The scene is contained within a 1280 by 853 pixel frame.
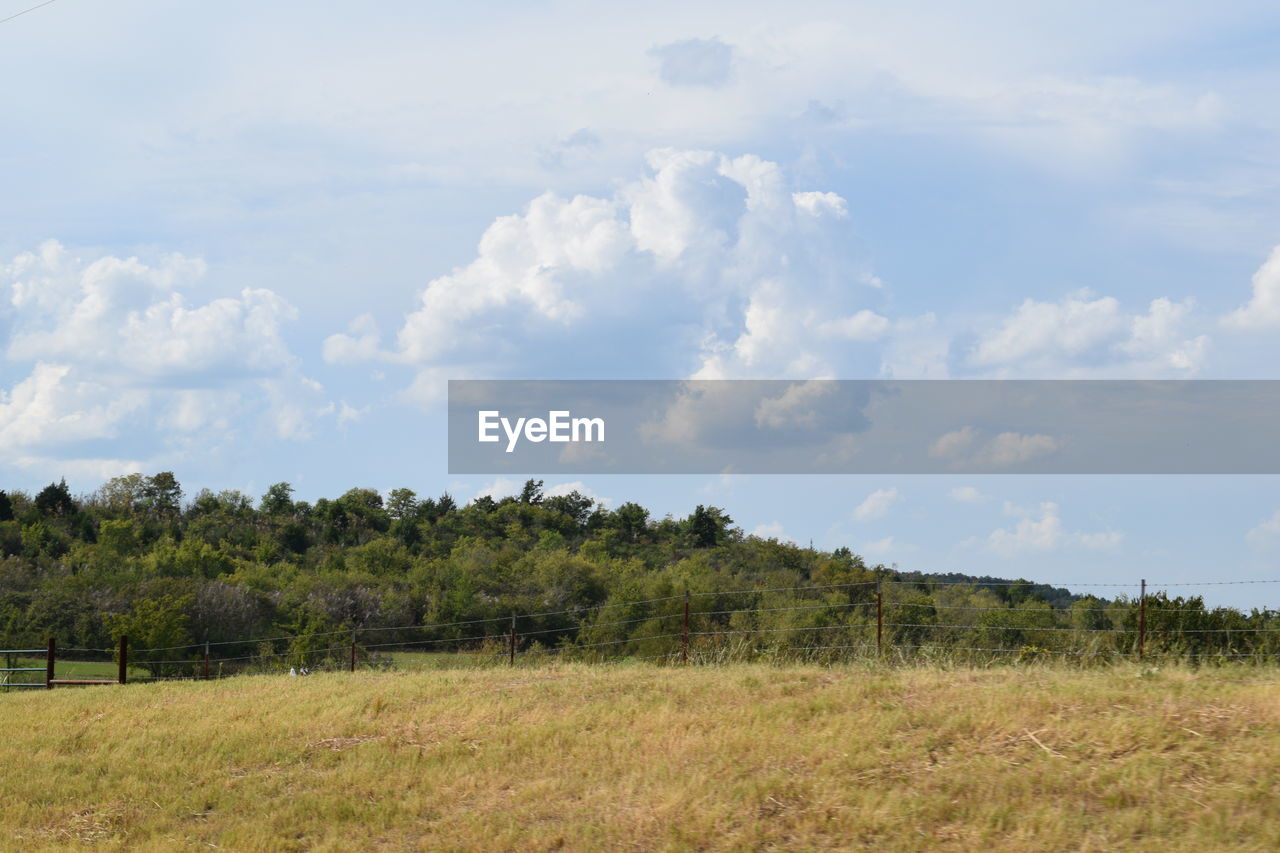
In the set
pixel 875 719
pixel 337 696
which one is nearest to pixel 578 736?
pixel 875 719

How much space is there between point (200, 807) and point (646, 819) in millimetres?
5240

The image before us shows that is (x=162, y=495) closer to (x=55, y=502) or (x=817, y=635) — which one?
(x=55, y=502)

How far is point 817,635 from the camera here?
42.4 metres

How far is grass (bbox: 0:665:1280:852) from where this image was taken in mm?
9188

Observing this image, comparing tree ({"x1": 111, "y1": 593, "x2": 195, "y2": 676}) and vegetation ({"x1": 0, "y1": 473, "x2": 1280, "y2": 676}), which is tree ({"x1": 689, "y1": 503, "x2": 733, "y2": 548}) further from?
tree ({"x1": 111, "y1": 593, "x2": 195, "y2": 676})

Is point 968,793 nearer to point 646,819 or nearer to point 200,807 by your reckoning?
point 646,819

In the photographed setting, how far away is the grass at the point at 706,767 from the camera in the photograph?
9.19 meters

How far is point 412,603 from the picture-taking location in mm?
65562

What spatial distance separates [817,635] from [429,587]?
31.8 metres

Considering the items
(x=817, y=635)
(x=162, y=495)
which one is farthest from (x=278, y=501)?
(x=817, y=635)

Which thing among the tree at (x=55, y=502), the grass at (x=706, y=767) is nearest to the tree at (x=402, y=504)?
the tree at (x=55, y=502)

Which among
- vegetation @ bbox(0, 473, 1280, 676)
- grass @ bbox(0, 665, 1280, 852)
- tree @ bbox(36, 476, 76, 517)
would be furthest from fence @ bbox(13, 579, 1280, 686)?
tree @ bbox(36, 476, 76, 517)

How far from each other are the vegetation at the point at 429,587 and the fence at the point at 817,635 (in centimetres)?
19

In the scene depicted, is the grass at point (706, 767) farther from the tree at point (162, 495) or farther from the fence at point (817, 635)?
the tree at point (162, 495)
